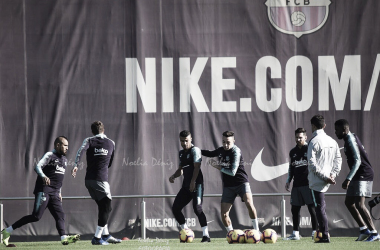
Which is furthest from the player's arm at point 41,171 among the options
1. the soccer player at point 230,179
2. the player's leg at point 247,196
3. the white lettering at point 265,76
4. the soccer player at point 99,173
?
the white lettering at point 265,76

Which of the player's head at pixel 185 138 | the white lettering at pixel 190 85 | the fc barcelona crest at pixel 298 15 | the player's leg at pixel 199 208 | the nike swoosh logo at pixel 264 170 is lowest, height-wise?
the player's leg at pixel 199 208

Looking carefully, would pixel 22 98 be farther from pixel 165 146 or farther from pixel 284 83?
pixel 284 83

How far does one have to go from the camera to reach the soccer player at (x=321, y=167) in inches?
372

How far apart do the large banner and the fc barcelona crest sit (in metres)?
0.02

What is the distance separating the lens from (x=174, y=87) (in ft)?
→ 45.0

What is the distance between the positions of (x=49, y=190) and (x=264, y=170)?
15.0 ft

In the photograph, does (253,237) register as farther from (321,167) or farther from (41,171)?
(41,171)

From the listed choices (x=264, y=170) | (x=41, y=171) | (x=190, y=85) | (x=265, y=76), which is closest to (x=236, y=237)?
(x=41, y=171)

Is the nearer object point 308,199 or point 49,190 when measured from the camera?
point 49,190

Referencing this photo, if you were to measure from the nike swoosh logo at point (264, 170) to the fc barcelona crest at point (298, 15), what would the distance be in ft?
8.04

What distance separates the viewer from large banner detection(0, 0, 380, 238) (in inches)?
530

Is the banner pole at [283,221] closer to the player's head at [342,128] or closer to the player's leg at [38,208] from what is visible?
the player's head at [342,128]

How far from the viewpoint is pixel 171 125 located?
13.7 m

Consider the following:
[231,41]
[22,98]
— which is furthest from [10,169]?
[231,41]
